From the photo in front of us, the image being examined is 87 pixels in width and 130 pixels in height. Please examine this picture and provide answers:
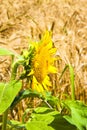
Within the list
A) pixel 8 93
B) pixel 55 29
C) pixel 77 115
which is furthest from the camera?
pixel 55 29

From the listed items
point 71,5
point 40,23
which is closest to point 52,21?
point 40,23

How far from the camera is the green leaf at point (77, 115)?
1.09 metres

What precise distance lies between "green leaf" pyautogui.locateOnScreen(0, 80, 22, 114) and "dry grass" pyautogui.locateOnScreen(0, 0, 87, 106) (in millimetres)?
903

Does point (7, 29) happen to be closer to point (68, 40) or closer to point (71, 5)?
point (68, 40)

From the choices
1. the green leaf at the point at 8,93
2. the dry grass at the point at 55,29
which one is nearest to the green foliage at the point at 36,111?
the green leaf at the point at 8,93

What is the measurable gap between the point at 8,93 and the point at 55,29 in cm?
139

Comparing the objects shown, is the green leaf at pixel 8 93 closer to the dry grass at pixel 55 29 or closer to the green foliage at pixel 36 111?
the green foliage at pixel 36 111

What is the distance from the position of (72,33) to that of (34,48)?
4.44 ft

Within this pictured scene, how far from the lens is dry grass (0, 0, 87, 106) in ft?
6.75

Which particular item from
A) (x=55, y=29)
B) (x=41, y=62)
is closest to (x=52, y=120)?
(x=41, y=62)

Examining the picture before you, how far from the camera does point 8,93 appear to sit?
0.99 meters

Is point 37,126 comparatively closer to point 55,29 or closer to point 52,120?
point 52,120

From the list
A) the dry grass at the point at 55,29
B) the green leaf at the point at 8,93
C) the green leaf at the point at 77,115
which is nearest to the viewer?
the green leaf at the point at 8,93

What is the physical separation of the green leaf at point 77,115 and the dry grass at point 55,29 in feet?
2.67
